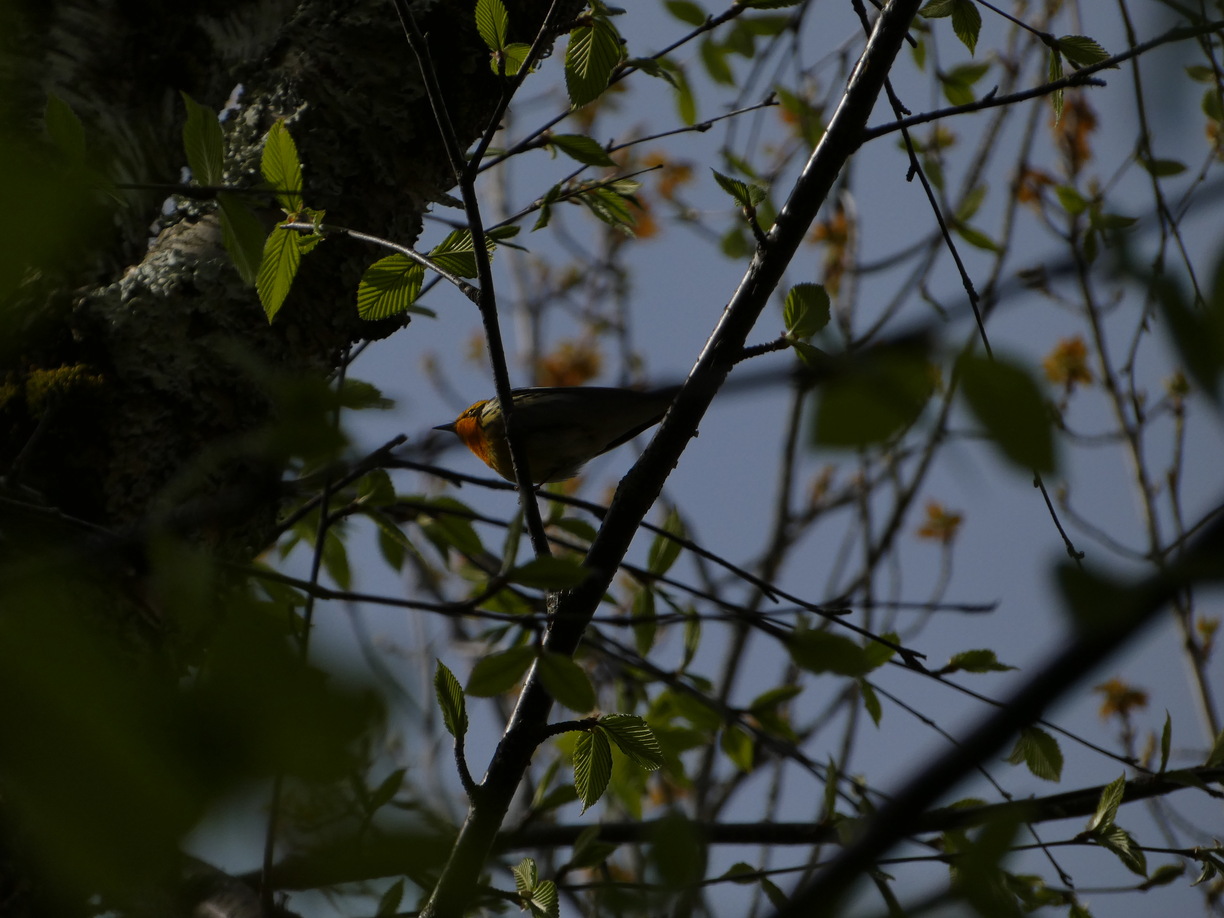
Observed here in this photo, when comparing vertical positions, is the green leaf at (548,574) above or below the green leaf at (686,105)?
below

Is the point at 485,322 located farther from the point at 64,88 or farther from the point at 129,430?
the point at 64,88

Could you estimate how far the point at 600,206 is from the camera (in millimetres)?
2152

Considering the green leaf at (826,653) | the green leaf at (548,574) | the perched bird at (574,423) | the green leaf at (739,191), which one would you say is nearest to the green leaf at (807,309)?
A: the green leaf at (739,191)

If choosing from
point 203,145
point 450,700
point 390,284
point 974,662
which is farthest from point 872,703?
point 203,145

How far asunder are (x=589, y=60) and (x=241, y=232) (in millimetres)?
669

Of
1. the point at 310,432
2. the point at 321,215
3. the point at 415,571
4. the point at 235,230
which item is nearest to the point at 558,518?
the point at 321,215

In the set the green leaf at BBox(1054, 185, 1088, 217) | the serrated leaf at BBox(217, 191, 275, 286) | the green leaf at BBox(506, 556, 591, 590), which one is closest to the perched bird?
the green leaf at BBox(1054, 185, 1088, 217)

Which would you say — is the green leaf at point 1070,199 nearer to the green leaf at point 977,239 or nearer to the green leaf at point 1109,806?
the green leaf at point 977,239

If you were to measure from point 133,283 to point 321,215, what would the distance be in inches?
22.9

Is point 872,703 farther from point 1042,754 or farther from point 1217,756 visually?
point 1217,756

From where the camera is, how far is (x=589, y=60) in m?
1.70

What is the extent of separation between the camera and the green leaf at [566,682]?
1.01 meters

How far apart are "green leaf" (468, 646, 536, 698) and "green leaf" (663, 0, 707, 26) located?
211 centimetres

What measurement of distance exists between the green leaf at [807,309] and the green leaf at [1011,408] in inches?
43.1
